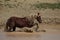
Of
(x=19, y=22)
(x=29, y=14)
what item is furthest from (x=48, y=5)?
(x=19, y=22)

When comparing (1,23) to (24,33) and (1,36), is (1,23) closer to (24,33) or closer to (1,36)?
(1,36)

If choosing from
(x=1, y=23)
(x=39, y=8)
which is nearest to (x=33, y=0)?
(x=39, y=8)

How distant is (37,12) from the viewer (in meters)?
2.09

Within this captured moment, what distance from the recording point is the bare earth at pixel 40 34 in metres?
2.03

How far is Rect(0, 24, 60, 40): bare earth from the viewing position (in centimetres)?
203

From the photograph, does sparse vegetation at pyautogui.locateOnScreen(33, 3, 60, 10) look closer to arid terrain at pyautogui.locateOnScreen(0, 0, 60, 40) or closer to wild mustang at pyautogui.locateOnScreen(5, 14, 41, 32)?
arid terrain at pyautogui.locateOnScreen(0, 0, 60, 40)

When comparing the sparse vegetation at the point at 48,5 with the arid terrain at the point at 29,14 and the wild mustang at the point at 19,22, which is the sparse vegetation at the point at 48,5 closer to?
the arid terrain at the point at 29,14

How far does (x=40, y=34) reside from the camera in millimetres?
2061

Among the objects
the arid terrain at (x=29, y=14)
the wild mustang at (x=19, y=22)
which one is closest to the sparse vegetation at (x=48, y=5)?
the arid terrain at (x=29, y=14)

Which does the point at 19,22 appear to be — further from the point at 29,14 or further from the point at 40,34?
the point at 40,34

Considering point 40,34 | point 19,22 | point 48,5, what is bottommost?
point 40,34

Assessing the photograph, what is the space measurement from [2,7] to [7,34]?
11.5 inches

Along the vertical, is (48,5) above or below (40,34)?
above

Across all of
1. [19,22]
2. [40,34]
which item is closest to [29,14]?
[19,22]
